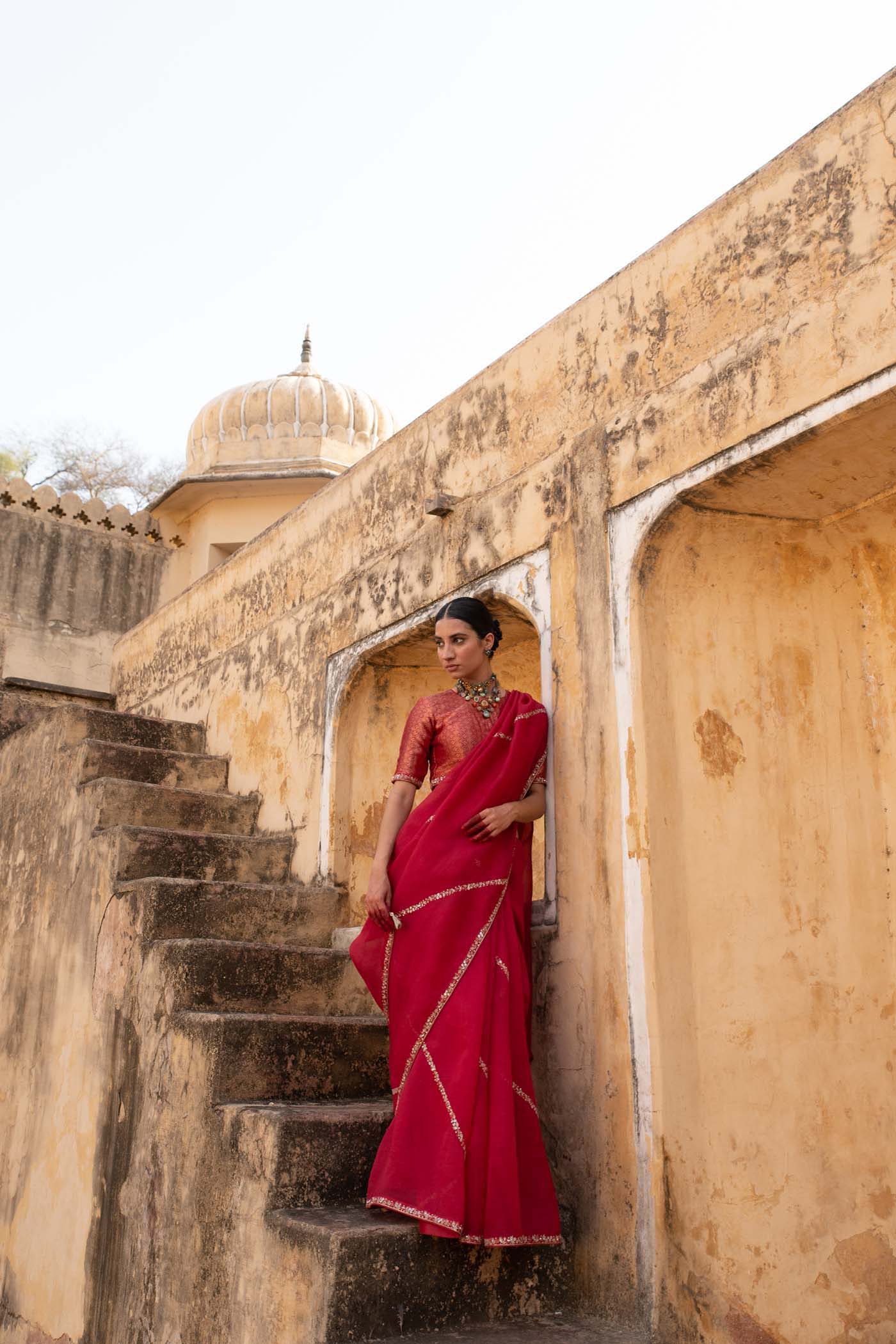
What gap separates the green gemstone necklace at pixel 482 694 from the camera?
410 centimetres

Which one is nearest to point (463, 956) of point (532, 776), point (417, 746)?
point (532, 776)

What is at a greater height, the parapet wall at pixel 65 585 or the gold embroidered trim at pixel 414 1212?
the parapet wall at pixel 65 585

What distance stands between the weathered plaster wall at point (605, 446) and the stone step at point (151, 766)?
1.05m

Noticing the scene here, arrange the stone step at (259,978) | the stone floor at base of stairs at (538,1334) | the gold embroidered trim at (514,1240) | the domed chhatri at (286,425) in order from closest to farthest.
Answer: the stone floor at base of stairs at (538,1334), the gold embroidered trim at (514,1240), the stone step at (259,978), the domed chhatri at (286,425)

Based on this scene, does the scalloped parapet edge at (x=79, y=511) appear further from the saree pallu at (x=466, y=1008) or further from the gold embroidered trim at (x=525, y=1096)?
the gold embroidered trim at (x=525, y=1096)

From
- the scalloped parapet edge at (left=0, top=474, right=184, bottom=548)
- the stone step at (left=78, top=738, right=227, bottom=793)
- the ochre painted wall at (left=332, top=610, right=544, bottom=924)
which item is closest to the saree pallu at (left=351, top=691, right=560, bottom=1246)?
the ochre painted wall at (left=332, top=610, right=544, bottom=924)

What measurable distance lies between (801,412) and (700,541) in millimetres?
669

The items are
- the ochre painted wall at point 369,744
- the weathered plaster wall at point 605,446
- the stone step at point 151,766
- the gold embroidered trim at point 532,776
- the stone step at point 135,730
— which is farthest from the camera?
the stone step at point 135,730

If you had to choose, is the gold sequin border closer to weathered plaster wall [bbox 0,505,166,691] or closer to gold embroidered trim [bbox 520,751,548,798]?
gold embroidered trim [bbox 520,751,548,798]

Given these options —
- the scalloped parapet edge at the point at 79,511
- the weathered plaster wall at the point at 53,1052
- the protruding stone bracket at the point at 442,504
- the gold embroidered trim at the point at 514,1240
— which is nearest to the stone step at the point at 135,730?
the weathered plaster wall at the point at 53,1052

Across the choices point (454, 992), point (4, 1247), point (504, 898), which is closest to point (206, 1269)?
point (454, 992)

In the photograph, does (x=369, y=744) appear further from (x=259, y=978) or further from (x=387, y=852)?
(x=387, y=852)

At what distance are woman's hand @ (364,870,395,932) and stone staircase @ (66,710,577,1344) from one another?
608 millimetres

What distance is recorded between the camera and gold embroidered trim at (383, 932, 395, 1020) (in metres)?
3.71
